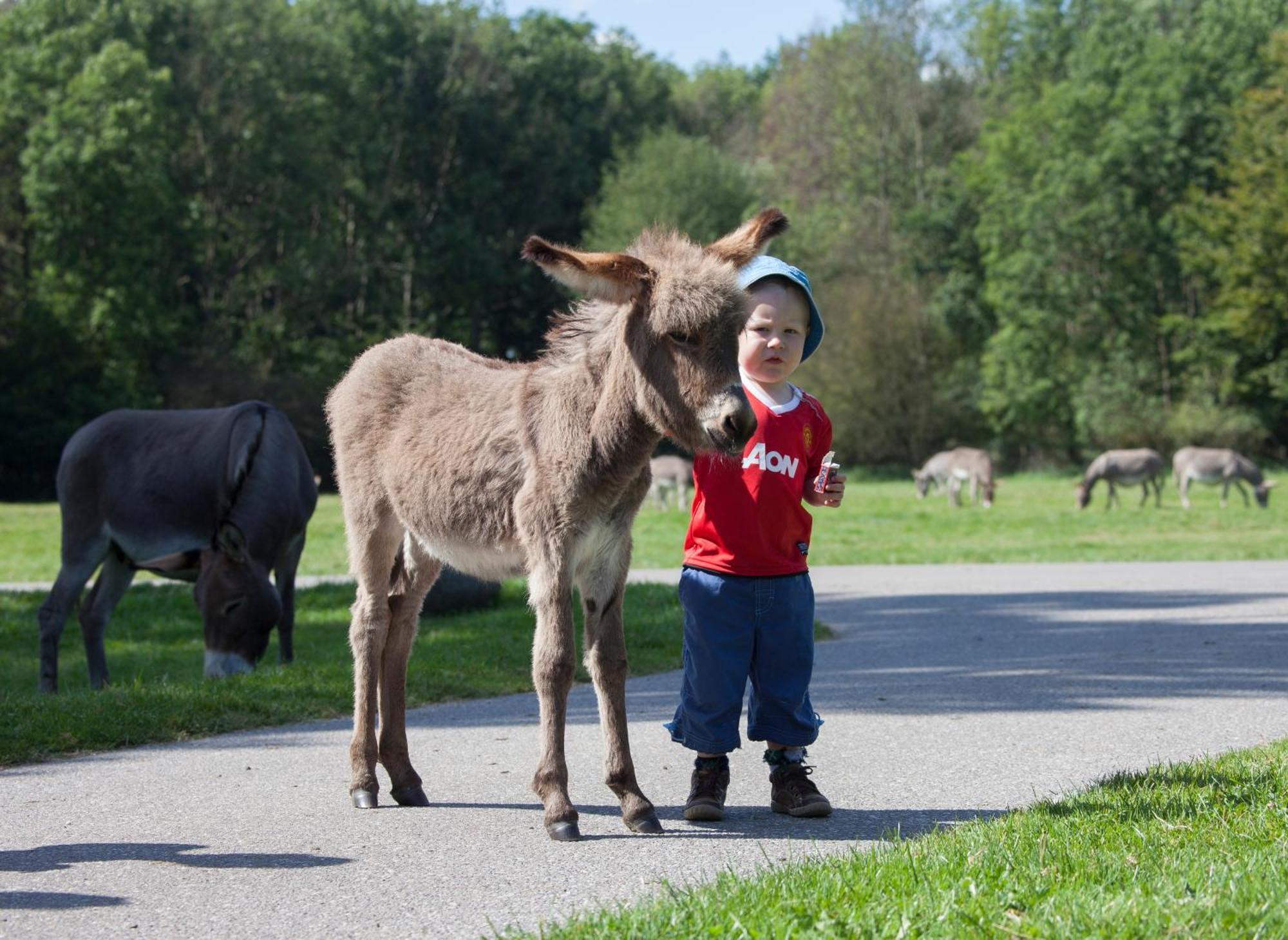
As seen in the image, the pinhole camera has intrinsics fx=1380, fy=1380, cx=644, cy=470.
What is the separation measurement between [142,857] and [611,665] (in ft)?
Result: 6.00

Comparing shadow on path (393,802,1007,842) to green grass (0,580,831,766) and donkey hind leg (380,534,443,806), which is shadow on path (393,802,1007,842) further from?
green grass (0,580,831,766)

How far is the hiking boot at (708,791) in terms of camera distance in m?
5.45

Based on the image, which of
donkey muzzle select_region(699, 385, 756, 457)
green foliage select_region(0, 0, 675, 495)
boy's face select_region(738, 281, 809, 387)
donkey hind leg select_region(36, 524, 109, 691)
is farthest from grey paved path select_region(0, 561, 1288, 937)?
green foliage select_region(0, 0, 675, 495)

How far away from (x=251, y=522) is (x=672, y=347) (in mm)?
6245

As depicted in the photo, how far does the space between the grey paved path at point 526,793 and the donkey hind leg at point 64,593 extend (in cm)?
336

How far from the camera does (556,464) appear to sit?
5352 millimetres

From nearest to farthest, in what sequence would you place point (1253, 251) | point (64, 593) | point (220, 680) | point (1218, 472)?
point (220, 680), point (64, 593), point (1218, 472), point (1253, 251)

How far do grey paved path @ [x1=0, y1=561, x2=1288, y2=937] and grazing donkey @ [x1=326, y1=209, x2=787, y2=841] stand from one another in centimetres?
41

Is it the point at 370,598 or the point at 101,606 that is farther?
the point at 101,606

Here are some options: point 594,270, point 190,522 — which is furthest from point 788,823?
point 190,522

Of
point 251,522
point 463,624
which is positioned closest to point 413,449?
point 251,522

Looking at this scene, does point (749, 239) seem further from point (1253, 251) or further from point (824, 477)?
point (1253, 251)

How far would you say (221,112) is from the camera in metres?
51.6

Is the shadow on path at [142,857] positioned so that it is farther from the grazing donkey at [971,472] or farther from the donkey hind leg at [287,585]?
the grazing donkey at [971,472]
